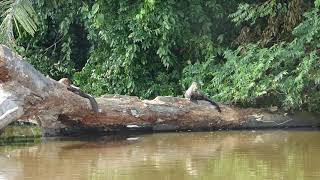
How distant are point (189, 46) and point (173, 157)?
508 centimetres

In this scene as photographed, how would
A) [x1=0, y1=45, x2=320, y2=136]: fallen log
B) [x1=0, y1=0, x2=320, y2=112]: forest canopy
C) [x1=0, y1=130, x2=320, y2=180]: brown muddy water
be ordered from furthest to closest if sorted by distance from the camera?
[x1=0, y1=0, x2=320, y2=112]: forest canopy, [x1=0, y1=45, x2=320, y2=136]: fallen log, [x1=0, y1=130, x2=320, y2=180]: brown muddy water

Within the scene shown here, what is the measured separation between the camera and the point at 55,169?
24.3 feet

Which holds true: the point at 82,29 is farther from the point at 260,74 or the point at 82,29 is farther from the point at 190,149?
the point at 190,149

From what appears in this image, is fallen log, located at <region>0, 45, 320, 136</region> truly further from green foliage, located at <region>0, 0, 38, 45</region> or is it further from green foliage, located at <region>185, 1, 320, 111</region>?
green foliage, located at <region>0, 0, 38, 45</region>

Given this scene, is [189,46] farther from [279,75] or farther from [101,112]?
[101,112]

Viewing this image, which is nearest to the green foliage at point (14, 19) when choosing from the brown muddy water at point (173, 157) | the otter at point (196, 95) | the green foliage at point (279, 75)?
the brown muddy water at point (173, 157)

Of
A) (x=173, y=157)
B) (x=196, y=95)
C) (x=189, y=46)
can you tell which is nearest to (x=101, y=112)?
(x=196, y=95)

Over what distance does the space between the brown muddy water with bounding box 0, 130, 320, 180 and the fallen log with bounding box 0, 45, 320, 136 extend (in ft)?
0.91

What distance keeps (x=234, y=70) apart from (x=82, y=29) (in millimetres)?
4444

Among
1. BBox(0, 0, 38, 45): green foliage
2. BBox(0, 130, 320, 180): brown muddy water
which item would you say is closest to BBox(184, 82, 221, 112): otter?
BBox(0, 130, 320, 180): brown muddy water

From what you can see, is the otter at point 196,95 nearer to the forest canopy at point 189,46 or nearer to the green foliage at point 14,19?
the forest canopy at point 189,46

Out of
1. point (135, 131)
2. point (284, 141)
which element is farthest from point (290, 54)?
point (135, 131)

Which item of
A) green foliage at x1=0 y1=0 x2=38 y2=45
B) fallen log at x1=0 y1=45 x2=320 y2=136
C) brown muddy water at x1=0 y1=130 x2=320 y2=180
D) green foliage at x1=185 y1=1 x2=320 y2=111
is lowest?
brown muddy water at x1=0 y1=130 x2=320 y2=180

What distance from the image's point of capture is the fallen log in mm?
9234
